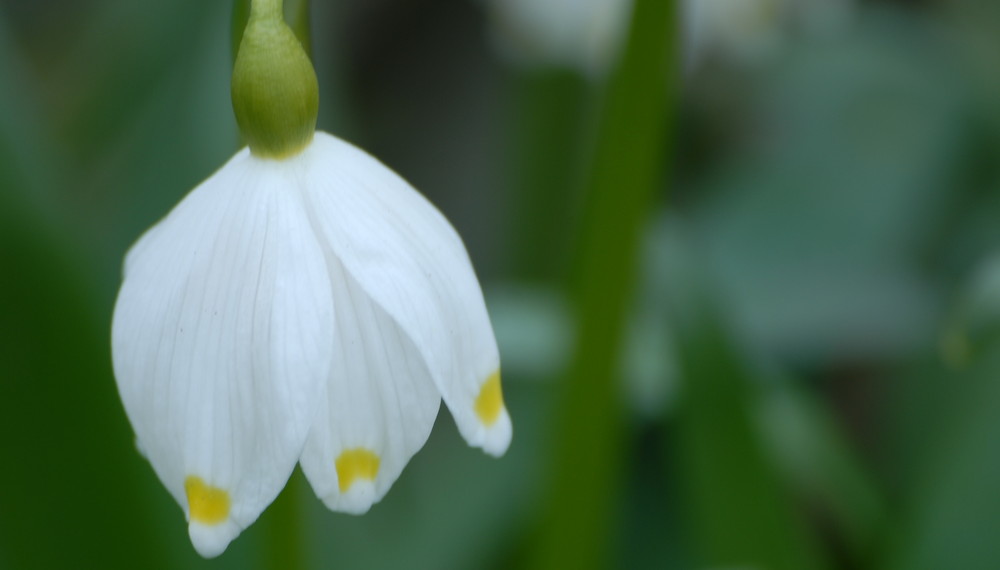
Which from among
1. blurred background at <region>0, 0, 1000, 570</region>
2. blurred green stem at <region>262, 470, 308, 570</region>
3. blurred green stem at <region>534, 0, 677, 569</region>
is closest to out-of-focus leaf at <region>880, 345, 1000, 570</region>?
blurred background at <region>0, 0, 1000, 570</region>

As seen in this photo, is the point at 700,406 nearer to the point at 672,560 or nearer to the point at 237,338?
the point at 672,560

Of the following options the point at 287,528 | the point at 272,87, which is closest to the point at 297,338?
the point at 272,87

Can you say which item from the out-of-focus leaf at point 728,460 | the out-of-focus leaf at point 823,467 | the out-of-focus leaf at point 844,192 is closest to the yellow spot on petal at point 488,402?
the out-of-focus leaf at point 728,460

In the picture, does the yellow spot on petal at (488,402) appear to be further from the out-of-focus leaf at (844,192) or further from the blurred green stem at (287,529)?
the out-of-focus leaf at (844,192)

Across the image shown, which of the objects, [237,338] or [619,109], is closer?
[237,338]

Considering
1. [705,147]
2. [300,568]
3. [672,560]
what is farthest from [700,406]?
[705,147]

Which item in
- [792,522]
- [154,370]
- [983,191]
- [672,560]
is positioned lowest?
[672,560]

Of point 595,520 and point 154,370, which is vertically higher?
point 154,370

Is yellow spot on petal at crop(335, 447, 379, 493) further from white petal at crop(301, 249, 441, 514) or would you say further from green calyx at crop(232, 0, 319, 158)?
green calyx at crop(232, 0, 319, 158)
